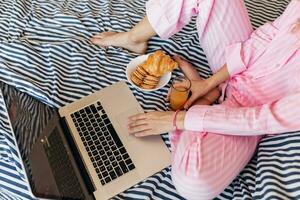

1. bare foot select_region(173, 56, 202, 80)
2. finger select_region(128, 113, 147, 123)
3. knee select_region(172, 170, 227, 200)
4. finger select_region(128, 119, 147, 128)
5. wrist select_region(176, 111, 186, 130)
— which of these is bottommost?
knee select_region(172, 170, 227, 200)

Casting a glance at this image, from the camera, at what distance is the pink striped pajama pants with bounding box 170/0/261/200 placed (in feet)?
3.31

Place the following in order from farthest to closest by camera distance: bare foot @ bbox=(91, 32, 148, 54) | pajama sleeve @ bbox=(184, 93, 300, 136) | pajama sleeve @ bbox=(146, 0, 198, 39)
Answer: bare foot @ bbox=(91, 32, 148, 54)
pajama sleeve @ bbox=(146, 0, 198, 39)
pajama sleeve @ bbox=(184, 93, 300, 136)

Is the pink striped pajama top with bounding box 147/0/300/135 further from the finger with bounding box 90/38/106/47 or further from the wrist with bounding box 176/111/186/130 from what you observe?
the finger with bounding box 90/38/106/47

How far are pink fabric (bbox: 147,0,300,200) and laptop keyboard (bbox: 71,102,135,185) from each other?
0.51 feet

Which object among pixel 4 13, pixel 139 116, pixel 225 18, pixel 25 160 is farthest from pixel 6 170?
pixel 225 18

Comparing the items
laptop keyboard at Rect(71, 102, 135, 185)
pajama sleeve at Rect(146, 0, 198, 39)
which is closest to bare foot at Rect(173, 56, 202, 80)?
pajama sleeve at Rect(146, 0, 198, 39)

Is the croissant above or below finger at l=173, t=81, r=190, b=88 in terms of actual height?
above

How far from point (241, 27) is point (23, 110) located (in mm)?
708

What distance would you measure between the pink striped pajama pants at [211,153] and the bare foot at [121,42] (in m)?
0.27

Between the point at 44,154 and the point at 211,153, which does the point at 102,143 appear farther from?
the point at 211,153

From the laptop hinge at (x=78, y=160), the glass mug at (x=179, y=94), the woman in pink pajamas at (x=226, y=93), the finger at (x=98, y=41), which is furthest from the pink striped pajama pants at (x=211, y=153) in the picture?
the finger at (x=98, y=41)

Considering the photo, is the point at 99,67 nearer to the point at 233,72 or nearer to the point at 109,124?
the point at 109,124

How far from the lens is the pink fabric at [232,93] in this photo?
3.31 ft

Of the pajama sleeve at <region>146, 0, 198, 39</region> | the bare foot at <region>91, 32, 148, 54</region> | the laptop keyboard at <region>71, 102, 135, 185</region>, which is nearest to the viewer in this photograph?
the laptop keyboard at <region>71, 102, 135, 185</region>
